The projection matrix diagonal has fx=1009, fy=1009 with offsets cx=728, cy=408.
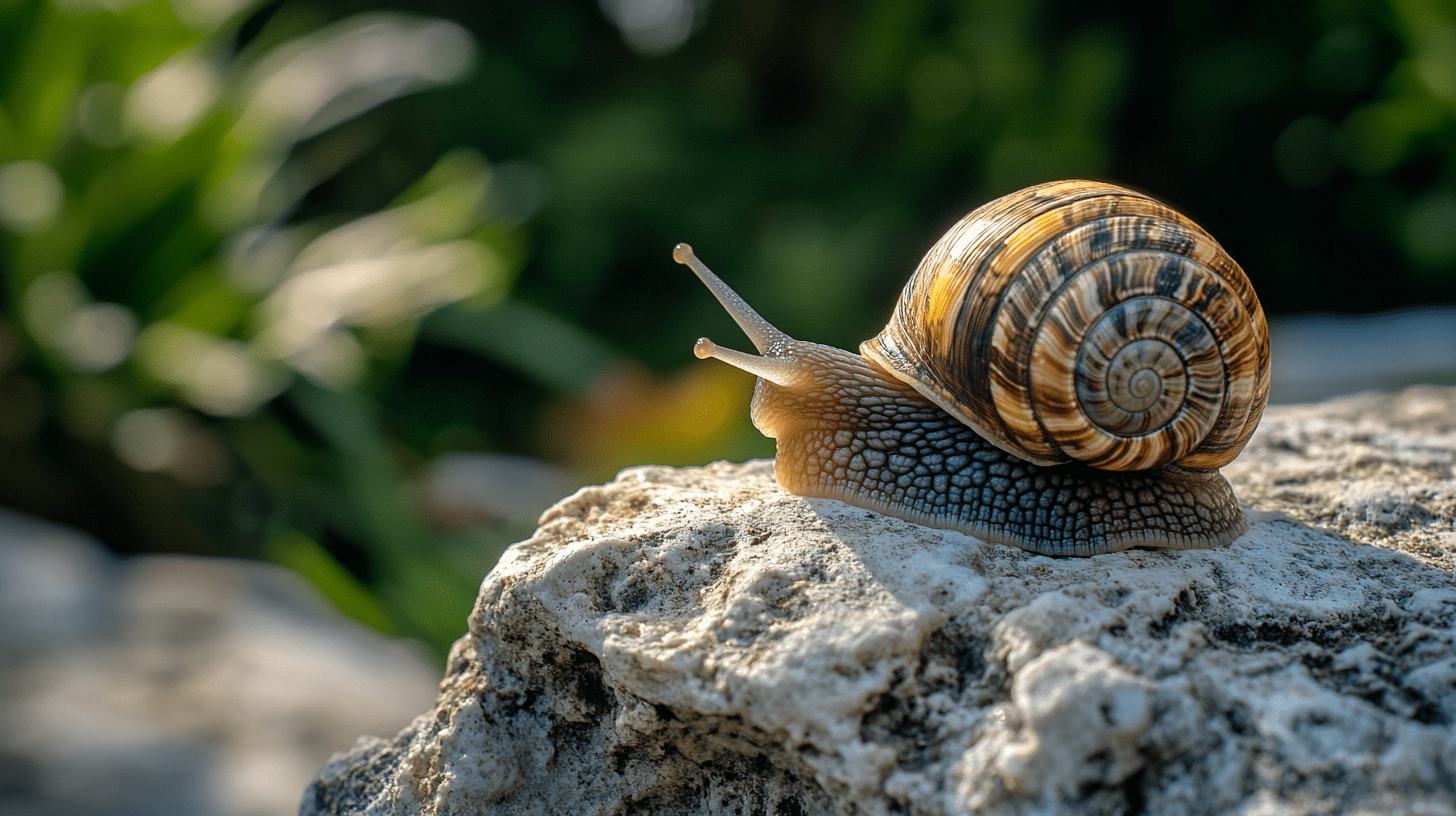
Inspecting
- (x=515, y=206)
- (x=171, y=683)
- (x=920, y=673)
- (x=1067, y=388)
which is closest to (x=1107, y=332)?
(x=1067, y=388)

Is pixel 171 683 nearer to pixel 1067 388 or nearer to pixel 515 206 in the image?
pixel 1067 388

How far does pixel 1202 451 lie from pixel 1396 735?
25.2 inches

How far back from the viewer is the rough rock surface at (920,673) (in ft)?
3.93

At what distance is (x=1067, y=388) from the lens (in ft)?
5.45

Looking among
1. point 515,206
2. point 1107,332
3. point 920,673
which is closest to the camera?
point 920,673

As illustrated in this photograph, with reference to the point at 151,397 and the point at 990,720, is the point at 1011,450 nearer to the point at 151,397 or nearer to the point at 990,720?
the point at 990,720

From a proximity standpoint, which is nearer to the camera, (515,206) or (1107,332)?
(1107,332)

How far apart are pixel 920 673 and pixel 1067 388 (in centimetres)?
57

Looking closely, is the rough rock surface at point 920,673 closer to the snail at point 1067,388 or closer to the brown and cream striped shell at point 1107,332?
the snail at point 1067,388

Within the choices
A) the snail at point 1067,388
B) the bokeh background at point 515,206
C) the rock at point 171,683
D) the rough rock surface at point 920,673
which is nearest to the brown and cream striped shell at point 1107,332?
the snail at point 1067,388

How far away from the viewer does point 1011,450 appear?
1812 mm

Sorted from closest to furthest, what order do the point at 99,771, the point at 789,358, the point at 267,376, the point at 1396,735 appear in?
the point at 1396,735 → the point at 789,358 → the point at 99,771 → the point at 267,376

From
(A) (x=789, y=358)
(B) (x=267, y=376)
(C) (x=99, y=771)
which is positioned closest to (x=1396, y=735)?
(A) (x=789, y=358)

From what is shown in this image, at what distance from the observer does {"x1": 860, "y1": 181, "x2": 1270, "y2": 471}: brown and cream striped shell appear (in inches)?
64.9
